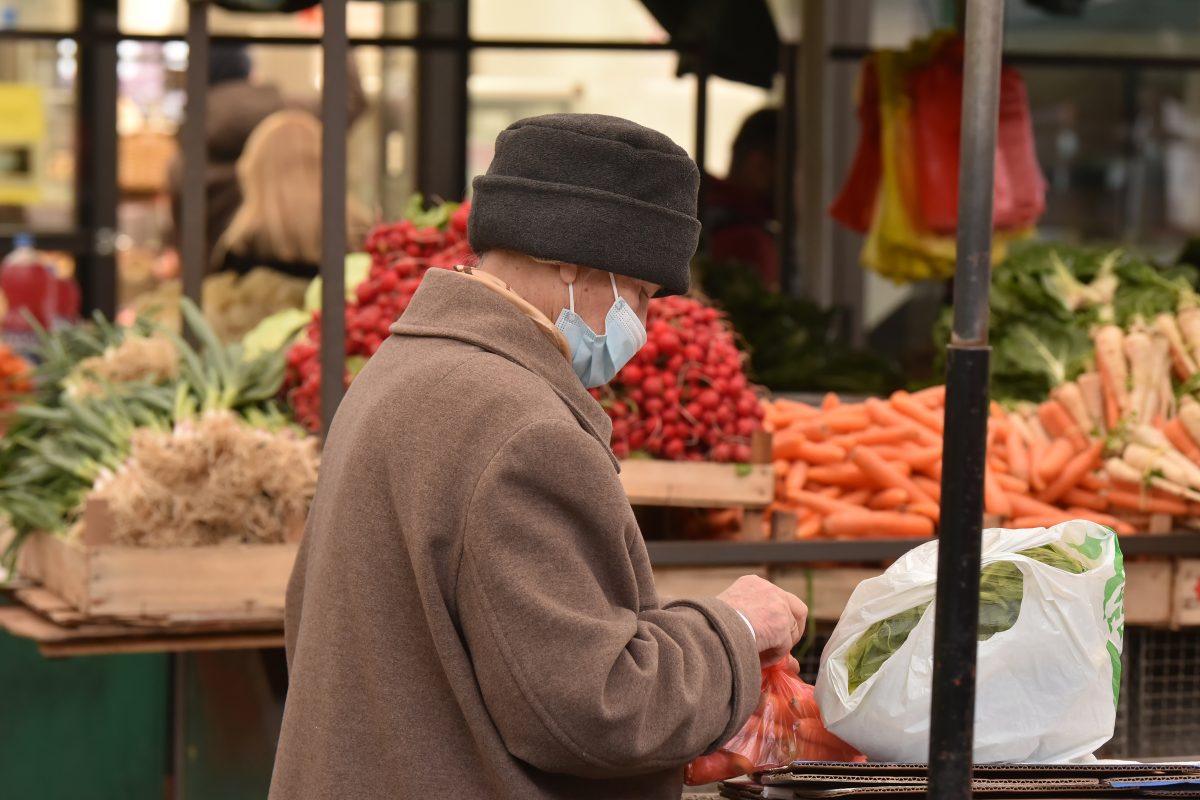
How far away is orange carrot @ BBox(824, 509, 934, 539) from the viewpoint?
4176 millimetres

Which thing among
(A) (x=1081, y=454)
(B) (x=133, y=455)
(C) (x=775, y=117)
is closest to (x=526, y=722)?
(B) (x=133, y=455)

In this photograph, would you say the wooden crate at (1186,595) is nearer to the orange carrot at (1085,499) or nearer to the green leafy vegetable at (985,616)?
the orange carrot at (1085,499)

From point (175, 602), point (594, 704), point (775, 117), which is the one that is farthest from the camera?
point (775, 117)

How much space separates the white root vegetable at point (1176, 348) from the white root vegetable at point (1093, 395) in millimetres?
235

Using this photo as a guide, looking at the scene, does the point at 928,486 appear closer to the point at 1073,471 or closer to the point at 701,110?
the point at 1073,471

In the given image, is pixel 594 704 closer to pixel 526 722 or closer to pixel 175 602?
pixel 526 722

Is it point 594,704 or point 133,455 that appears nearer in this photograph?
point 594,704

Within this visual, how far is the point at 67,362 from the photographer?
15.8 feet

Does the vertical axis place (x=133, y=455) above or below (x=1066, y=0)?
below

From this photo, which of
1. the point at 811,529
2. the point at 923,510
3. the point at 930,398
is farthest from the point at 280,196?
the point at 923,510

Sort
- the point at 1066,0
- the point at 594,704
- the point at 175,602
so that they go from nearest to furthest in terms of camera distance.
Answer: the point at 594,704 < the point at 175,602 < the point at 1066,0

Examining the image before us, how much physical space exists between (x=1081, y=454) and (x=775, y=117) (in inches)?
173

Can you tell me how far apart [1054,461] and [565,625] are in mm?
2867

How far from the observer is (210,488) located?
148 inches
